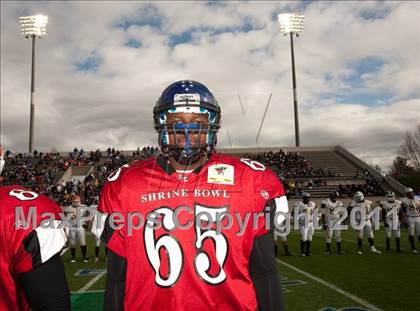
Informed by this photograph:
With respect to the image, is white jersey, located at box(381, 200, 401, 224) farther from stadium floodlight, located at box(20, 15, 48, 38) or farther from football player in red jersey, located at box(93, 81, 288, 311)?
stadium floodlight, located at box(20, 15, 48, 38)

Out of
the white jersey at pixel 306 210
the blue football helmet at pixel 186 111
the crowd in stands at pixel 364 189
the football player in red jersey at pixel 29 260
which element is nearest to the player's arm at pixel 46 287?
the football player in red jersey at pixel 29 260

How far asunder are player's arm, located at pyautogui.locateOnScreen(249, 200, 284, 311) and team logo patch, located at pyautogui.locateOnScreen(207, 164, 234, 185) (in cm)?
33

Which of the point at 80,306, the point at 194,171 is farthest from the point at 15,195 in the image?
the point at 80,306

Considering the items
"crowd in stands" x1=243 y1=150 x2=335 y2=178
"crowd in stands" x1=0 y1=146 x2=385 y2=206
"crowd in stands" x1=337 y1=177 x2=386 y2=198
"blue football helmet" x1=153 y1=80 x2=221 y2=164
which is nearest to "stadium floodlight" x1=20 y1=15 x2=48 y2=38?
"crowd in stands" x1=0 y1=146 x2=385 y2=206

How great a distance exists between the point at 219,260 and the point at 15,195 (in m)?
1.01

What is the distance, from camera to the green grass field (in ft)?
19.7

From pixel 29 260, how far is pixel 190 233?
2.34 ft

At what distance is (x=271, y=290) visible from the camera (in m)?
1.82

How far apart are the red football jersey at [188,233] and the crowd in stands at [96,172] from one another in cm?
2242

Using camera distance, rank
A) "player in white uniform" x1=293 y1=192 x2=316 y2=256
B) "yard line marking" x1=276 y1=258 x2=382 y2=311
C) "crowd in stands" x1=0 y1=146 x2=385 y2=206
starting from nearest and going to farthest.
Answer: "yard line marking" x1=276 y1=258 x2=382 y2=311, "player in white uniform" x1=293 y1=192 x2=316 y2=256, "crowd in stands" x1=0 y1=146 x2=385 y2=206

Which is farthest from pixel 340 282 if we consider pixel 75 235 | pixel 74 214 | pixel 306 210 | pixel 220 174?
pixel 74 214

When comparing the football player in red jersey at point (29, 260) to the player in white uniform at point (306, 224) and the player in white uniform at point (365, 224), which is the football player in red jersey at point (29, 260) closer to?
the player in white uniform at point (306, 224)

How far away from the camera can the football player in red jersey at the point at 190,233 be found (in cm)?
185

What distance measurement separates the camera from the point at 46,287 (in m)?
1.69
